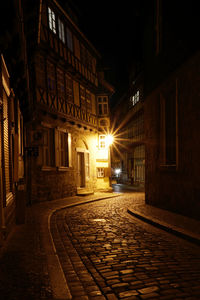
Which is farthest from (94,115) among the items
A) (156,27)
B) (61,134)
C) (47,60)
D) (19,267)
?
(19,267)

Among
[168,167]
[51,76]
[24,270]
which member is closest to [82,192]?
[51,76]

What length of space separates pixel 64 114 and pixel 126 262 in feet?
34.8

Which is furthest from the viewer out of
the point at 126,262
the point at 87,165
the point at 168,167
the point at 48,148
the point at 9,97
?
the point at 87,165

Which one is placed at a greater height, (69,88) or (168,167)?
(69,88)

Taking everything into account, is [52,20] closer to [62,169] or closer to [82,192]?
[62,169]

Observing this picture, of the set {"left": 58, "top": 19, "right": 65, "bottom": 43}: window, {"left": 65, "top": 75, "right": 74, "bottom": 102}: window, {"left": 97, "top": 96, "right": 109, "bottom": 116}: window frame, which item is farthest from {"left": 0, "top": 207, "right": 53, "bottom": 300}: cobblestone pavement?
{"left": 97, "top": 96, "right": 109, "bottom": 116}: window frame

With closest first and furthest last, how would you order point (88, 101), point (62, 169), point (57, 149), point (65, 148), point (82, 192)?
point (57, 149)
point (62, 169)
point (65, 148)
point (82, 192)
point (88, 101)

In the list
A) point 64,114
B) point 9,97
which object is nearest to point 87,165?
point 64,114

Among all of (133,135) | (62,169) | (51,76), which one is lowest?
(62,169)

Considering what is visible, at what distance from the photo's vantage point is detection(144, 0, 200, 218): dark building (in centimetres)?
739

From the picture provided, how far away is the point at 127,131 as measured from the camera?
30.4m

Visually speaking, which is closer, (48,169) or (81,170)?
(48,169)

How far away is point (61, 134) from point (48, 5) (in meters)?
6.86

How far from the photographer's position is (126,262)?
414 cm
